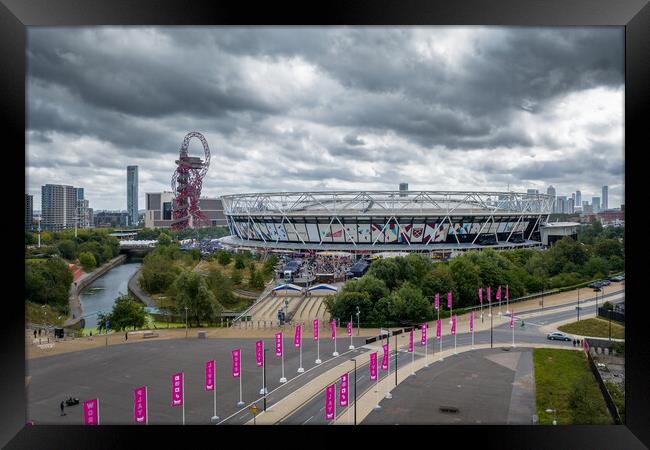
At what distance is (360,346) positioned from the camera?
66.1 feet

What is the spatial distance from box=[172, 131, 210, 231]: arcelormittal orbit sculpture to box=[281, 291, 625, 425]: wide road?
53826 mm

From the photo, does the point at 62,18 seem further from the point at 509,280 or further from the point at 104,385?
the point at 509,280

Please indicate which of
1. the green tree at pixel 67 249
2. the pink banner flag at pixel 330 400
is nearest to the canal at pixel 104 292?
the green tree at pixel 67 249

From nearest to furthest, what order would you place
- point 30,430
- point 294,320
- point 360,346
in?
A: point 30,430 → point 360,346 → point 294,320

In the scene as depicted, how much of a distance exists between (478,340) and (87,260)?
37629 millimetres

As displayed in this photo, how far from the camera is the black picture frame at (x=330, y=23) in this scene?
776cm

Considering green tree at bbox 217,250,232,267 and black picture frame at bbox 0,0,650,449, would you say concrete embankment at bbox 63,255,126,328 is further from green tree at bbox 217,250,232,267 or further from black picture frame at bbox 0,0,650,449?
black picture frame at bbox 0,0,650,449

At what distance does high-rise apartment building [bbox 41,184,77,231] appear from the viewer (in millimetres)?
62594

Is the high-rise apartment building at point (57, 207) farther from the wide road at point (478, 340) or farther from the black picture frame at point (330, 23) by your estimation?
the black picture frame at point (330, 23)

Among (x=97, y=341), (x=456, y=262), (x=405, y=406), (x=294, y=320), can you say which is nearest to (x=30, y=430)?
(x=405, y=406)

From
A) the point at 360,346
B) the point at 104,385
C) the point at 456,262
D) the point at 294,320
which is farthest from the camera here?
the point at 456,262

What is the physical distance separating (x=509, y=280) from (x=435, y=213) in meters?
16.7

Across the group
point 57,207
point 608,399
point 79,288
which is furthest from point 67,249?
point 608,399

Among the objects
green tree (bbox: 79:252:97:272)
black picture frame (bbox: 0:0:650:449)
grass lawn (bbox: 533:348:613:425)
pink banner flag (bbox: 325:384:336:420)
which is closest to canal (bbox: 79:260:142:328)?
green tree (bbox: 79:252:97:272)
